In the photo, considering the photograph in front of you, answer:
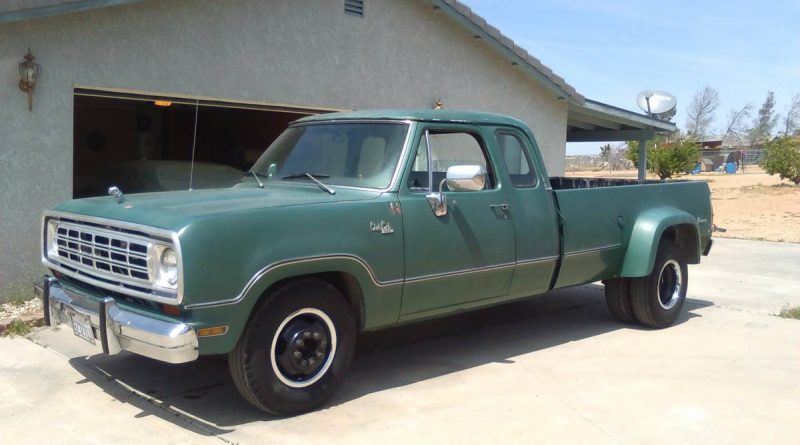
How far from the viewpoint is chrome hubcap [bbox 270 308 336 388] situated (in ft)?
14.8

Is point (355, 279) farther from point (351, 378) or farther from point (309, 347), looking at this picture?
point (351, 378)

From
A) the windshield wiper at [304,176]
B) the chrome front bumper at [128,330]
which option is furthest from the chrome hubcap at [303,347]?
the windshield wiper at [304,176]

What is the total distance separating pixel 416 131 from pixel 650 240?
2.64 m

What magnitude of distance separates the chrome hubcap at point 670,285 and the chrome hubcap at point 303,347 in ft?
12.8

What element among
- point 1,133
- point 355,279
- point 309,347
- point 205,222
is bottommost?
point 309,347

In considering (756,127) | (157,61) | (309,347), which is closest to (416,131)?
(309,347)

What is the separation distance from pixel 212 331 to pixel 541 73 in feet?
30.6

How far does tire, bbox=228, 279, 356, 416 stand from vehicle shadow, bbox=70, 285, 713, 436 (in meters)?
0.25

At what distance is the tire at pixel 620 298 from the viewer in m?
7.06

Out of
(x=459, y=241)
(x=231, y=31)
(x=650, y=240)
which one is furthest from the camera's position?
(x=231, y=31)

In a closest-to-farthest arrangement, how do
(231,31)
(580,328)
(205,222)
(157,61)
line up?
(205,222)
(580,328)
(157,61)
(231,31)

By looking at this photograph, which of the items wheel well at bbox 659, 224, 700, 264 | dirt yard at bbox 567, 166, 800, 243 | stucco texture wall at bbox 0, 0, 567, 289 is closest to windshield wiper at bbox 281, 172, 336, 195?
stucco texture wall at bbox 0, 0, 567, 289

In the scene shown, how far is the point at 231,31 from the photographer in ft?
29.0

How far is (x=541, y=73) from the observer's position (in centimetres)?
1226
